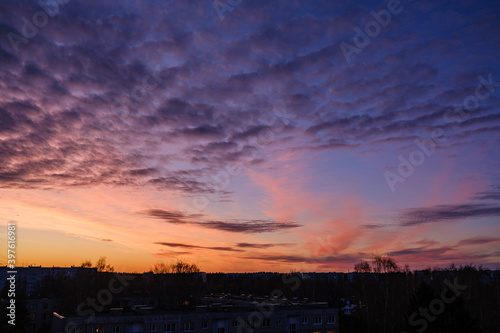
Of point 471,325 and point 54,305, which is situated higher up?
point 471,325

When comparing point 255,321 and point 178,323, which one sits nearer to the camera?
point 178,323

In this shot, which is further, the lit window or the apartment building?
the lit window

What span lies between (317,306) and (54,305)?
6903 cm

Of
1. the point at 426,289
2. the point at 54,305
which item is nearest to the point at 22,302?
the point at 54,305

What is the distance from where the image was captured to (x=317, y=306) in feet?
230

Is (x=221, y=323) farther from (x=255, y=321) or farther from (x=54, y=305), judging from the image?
(x=54, y=305)

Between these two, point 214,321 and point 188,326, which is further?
point 214,321

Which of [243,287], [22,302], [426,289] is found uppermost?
[426,289]

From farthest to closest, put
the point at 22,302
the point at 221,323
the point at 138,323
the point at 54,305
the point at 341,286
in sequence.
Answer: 1. the point at 341,286
2. the point at 54,305
3. the point at 22,302
4. the point at 221,323
5. the point at 138,323

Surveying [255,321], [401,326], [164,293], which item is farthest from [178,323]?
[164,293]

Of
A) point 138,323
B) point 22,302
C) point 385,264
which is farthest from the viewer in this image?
point 385,264

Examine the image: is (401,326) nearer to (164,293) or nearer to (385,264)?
(385,264)

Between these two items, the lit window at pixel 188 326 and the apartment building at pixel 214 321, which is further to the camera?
the lit window at pixel 188 326

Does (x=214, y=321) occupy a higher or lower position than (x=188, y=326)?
higher
